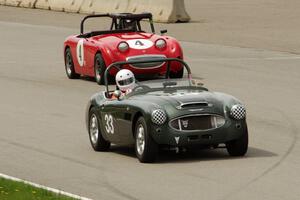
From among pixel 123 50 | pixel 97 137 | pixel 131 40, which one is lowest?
pixel 123 50

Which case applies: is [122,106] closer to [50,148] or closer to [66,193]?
[50,148]

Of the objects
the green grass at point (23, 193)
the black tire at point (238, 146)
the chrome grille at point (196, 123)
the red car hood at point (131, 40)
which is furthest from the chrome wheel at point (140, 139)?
the red car hood at point (131, 40)

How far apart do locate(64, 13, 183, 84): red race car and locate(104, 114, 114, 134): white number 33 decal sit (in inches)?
304

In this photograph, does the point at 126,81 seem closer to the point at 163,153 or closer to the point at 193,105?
the point at 163,153

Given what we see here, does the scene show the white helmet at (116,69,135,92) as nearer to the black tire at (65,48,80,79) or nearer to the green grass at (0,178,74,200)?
the green grass at (0,178,74,200)

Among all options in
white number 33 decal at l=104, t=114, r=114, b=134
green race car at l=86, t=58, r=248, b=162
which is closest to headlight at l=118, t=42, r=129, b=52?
white number 33 decal at l=104, t=114, r=114, b=134

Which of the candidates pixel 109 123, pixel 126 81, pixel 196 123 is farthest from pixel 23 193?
pixel 126 81

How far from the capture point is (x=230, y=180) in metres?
12.0

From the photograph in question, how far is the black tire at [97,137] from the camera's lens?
1480 cm

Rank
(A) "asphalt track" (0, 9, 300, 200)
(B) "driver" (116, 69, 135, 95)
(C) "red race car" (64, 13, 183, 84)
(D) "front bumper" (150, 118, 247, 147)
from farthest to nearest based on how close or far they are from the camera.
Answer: (C) "red race car" (64, 13, 183, 84) → (B) "driver" (116, 69, 135, 95) → (D) "front bumper" (150, 118, 247, 147) → (A) "asphalt track" (0, 9, 300, 200)

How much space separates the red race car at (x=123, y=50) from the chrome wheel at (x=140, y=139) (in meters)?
8.60

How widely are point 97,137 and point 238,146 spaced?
2.19 metres

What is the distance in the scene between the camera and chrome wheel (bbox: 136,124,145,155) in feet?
44.2

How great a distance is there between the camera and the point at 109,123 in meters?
14.4
